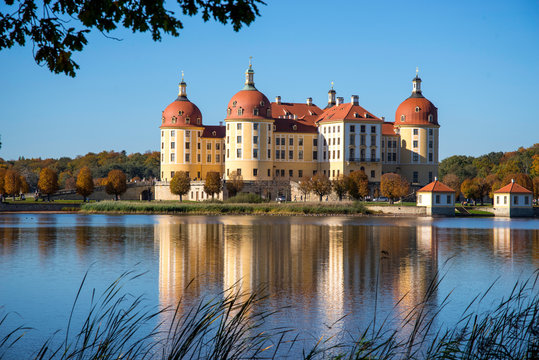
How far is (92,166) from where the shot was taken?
11875cm

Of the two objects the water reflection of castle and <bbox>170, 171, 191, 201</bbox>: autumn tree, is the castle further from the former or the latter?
the water reflection of castle

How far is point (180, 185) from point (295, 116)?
18.5m

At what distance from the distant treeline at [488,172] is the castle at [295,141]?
620 cm

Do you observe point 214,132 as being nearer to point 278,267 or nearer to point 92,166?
point 92,166

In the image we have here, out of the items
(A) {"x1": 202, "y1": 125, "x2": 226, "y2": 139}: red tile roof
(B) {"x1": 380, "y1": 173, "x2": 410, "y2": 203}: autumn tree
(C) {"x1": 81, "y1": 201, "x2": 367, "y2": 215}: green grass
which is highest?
(A) {"x1": 202, "y1": 125, "x2": 226, "y2": 139}: red tile roof

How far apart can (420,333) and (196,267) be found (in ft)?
37.2

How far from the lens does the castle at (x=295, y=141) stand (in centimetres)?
8281

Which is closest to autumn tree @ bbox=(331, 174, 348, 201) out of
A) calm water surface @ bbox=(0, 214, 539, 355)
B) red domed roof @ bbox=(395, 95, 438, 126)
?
red domed roof @ bbox=(395, 95, 438, 126)

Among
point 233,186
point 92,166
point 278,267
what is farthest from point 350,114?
point 278,267

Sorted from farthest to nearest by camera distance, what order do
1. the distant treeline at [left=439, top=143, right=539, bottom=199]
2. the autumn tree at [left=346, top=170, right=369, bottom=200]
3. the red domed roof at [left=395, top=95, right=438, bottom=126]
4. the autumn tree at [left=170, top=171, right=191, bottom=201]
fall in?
the red domed roof at [left=395, top=95, right=438, bottom=126], the autumn tree at [left=170, top=171, right=191, bottom=201], the distant treeline at [left=439, top=143, right=539, bottom=199], the autumn tree at [left=346, top=170, right=369, bottom=200]

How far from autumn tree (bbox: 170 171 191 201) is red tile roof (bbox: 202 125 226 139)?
9696 mm

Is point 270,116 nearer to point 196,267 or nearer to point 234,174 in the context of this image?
point 234,174

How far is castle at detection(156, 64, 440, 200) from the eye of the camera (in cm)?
8281

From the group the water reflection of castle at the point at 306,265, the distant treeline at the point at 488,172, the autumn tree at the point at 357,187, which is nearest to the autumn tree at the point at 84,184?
the autumn tree at the point at 357,187
